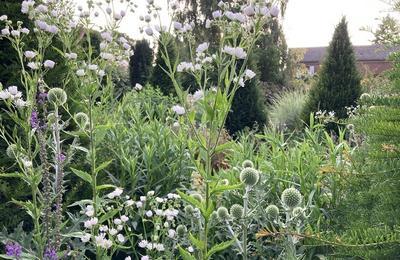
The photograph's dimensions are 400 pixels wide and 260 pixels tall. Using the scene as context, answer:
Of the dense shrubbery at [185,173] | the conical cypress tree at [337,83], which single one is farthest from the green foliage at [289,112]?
the dense shrubbery at [185,173]

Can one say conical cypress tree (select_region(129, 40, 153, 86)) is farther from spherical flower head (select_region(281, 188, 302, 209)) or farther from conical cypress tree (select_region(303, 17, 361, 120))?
spherical flower head (select_region(281, 188, 302, 209))

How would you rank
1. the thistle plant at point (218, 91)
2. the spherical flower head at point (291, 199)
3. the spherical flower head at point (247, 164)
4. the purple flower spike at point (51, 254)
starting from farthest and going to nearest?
1. the spherical flower head at point (247, 164)
2. the spherical flower head at point (291, 199)
3. the purple flower spike at point (51, 254)
4. the thistle plant at point (218, 91)

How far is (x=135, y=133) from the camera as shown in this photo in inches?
188

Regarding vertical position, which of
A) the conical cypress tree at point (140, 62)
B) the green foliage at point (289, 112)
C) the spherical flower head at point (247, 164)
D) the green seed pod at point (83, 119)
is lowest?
the green foliage at point (289, 112)

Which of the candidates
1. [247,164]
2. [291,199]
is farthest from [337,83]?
[291,199]

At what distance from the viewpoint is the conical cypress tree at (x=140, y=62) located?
663 inches

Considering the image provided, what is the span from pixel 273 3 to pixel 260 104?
8.09m

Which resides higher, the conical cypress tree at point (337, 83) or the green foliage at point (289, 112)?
the conical cypress tree at point (337, 83)

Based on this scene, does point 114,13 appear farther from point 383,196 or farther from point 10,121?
point 383,196

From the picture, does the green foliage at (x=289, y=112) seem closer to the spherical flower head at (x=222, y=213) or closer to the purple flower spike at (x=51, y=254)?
the spherical flower head at (x=222, y=213)

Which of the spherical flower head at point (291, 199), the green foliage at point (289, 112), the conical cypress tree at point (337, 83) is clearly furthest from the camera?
the green foliage at point (289, 112)

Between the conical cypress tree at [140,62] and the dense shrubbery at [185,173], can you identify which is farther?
the conical cypress tree at [140,62]

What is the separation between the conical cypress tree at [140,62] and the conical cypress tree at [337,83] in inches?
324

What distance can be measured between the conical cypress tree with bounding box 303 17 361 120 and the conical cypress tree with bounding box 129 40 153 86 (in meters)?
8.23
